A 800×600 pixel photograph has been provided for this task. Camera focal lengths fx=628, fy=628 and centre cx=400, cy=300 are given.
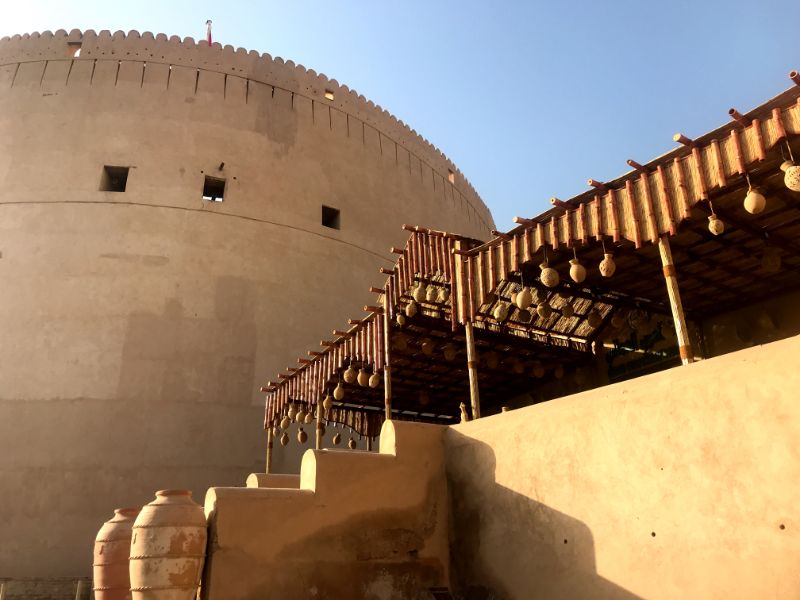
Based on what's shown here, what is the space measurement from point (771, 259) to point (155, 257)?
A: 11.4 m

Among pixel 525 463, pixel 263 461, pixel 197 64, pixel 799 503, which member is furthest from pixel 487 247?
pixel 197 64

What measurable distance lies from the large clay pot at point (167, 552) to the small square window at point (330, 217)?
12378mm

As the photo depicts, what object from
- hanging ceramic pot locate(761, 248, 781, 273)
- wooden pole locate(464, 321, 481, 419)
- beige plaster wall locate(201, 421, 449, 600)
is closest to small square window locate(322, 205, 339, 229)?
→ wooden pole locate(464, 321, 481, 419)

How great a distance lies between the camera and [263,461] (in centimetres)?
1256

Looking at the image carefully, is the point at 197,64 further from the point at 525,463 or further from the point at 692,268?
the point at 525,463

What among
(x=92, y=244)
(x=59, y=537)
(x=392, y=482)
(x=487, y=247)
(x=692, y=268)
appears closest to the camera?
(x=392, y=482)

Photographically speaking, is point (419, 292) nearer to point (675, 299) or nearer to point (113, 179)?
point (675, 299)

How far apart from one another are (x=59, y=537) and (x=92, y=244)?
594 cm

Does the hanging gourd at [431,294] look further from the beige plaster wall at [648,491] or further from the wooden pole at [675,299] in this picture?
the wooden pole at [675,299]

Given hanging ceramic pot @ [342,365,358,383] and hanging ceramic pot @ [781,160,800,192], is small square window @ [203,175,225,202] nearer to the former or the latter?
hanging ceramic pot @ [342,365,358,383]

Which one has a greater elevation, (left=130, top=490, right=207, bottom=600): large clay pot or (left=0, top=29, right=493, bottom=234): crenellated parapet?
(left=0, top=29, right=493, bottom=234): crenellated parapet

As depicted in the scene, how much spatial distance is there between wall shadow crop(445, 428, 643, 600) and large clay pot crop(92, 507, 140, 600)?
246cm

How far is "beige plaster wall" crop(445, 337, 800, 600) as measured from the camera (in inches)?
129

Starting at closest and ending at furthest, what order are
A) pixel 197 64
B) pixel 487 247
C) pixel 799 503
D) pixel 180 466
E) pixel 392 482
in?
pixel 799 503 < pixel 392 482 < pixel 487 247 < pixel 180 466 < pixel 197 64
